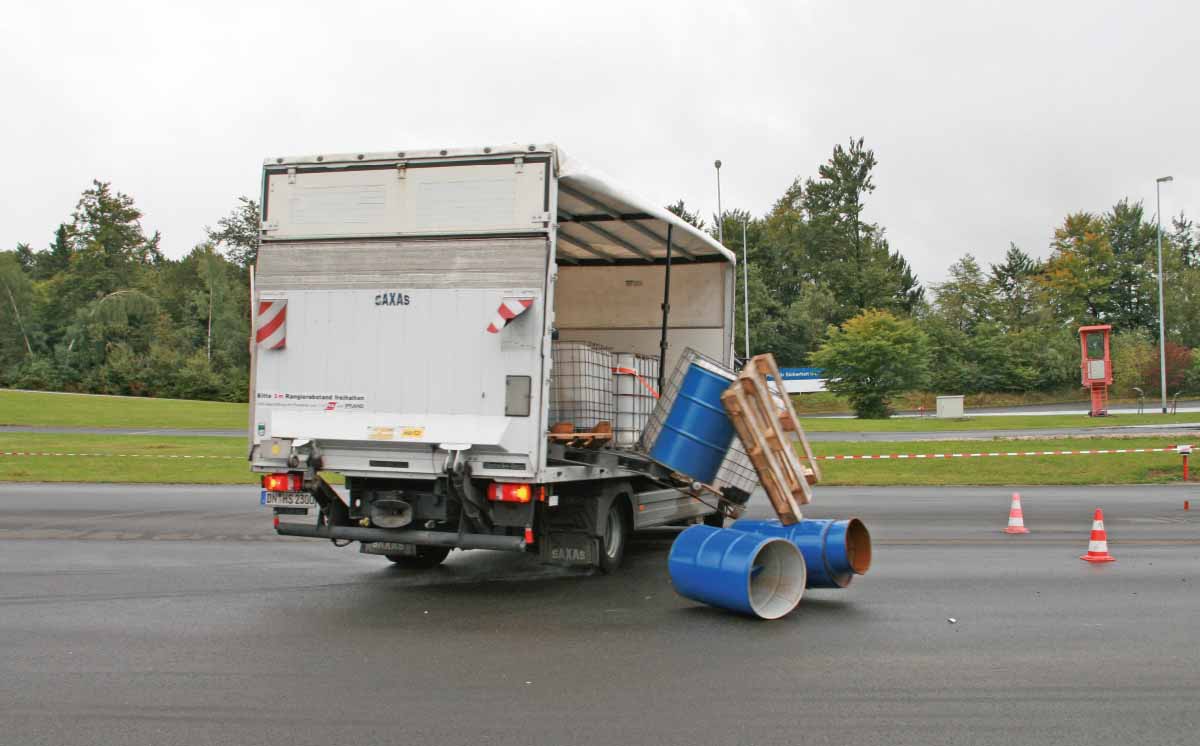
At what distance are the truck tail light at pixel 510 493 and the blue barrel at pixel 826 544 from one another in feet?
5.95

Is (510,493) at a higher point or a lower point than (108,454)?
higher

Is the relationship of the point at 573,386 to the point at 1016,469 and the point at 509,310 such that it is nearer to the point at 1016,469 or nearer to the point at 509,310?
the point at 509,310

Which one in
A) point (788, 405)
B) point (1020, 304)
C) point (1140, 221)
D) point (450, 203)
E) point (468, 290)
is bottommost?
point (788, 405)

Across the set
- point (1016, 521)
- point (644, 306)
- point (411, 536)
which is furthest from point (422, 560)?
point (1016, 521)

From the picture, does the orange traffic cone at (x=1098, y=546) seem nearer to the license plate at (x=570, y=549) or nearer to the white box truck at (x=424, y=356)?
the white box truck at (x=424, y=356)

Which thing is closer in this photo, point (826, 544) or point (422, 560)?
point (826, 544)

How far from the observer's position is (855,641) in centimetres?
700

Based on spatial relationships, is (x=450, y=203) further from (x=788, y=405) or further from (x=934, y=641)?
(x=934, y=641)

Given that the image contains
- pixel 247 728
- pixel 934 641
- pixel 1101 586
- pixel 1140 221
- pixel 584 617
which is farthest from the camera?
pixel 1140 221

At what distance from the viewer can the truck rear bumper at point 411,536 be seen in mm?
8102

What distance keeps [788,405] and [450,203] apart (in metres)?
3.40

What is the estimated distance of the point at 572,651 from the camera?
21.9 feet

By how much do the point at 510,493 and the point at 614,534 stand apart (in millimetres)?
1964

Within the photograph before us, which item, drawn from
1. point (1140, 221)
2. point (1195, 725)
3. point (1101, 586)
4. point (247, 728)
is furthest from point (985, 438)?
point (1140, 221)
